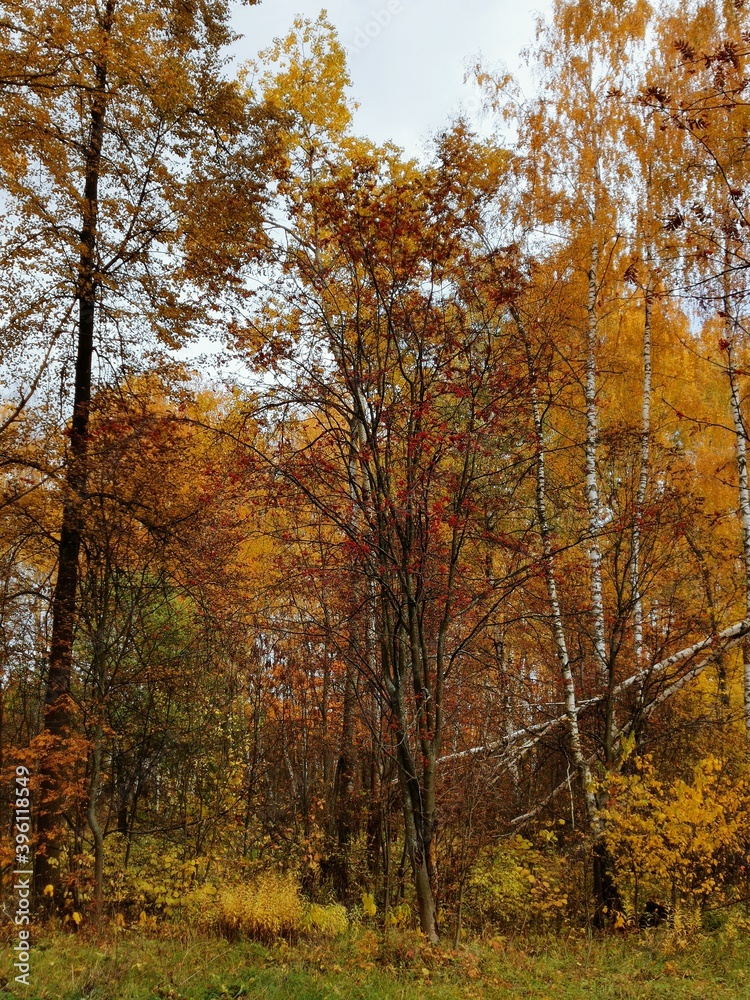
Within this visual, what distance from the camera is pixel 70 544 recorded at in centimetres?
684

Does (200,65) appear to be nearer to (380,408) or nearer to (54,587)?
(380,408)

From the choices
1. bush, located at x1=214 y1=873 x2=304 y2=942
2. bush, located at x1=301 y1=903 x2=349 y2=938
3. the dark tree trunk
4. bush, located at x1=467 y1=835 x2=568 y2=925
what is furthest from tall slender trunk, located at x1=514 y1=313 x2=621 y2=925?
bush, located at x1=214 y1=873 x2=304 y2=942

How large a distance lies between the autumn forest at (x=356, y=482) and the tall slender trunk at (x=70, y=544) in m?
0.05

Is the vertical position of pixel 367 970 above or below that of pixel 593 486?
below

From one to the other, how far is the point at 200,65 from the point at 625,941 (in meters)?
Result: 10.5

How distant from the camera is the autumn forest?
505cm

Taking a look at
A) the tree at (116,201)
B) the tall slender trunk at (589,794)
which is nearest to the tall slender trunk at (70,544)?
the tree at (116,201)

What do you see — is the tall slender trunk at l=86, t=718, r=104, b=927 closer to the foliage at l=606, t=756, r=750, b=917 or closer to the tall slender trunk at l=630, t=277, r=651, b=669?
the foliage at l=606, t=756, r=750, b=917

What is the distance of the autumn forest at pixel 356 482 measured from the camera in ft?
16.6

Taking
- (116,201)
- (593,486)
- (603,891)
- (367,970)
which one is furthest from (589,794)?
(116,201)

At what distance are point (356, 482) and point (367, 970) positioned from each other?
12.1 feet

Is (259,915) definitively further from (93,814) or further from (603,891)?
(603,891)

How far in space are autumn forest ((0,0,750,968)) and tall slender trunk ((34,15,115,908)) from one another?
0.05m

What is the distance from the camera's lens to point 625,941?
20.8 feet
